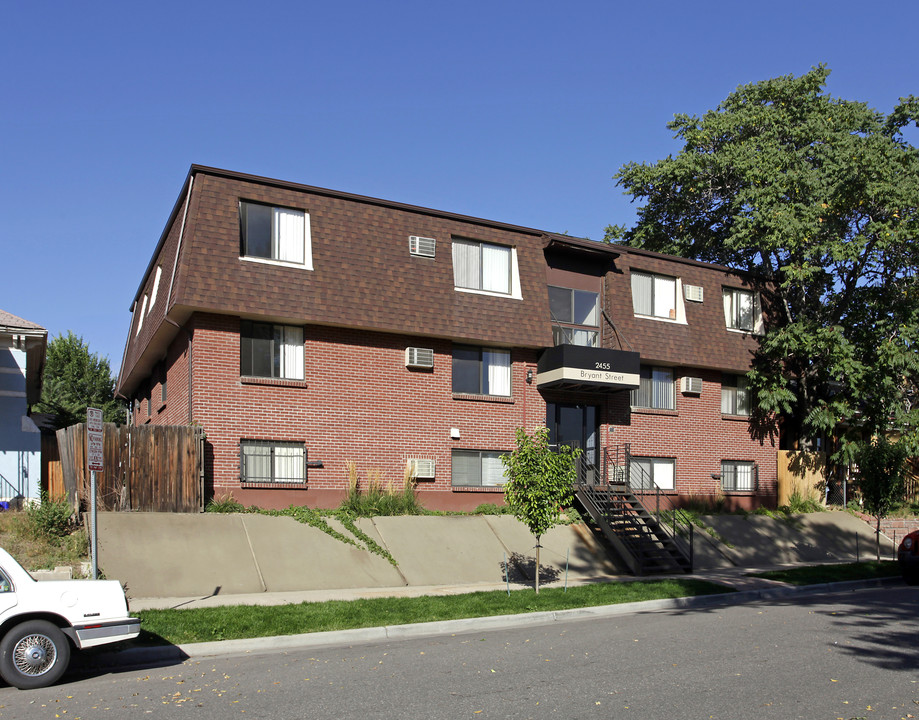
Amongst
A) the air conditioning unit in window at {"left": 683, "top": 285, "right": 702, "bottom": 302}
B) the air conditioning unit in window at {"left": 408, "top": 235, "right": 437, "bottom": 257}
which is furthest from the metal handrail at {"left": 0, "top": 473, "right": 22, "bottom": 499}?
the air conditioning unit in window at {"left": 683, "top": 285, "right": 702, "bottom": 302}

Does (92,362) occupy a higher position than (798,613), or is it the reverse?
(92,362)

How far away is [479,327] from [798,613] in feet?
35.6

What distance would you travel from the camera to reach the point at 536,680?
883 centimetres

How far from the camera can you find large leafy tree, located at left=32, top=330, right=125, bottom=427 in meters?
45.3

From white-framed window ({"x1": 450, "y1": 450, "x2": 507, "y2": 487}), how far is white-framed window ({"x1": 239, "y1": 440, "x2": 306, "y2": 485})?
405 centimetres

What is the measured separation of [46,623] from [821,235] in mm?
23739

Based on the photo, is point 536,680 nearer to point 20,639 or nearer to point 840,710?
point 840,710

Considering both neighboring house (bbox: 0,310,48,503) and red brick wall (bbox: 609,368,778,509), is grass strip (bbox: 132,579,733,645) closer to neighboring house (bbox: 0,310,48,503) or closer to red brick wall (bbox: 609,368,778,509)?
red brick wall (bbox: 609,368,778,509)

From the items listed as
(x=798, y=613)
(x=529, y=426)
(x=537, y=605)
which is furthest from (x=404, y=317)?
(x=798, y=613)

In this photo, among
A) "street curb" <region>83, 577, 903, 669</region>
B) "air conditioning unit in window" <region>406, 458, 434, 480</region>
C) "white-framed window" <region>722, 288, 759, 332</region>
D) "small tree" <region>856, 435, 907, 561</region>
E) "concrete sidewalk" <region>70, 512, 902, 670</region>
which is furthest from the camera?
"white-framed window" <region>722, 288, 759, 332</region>

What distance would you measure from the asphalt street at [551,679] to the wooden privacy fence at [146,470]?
763 centimetres

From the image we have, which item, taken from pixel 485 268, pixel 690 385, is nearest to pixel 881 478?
pixel 690 385

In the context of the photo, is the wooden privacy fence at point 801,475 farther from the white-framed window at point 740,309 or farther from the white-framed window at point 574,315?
the white-framed window at point 574,315

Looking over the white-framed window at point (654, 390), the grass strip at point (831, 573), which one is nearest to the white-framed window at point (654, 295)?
the white-framed window at point (654, 390)
